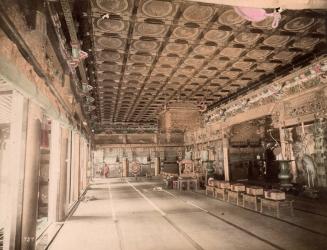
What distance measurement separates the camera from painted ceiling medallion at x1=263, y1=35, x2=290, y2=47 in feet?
24.9

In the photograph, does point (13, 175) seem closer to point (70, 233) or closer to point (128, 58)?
point (70, 233)

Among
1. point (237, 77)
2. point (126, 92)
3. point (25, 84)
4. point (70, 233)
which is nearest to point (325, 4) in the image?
point (25, 84)

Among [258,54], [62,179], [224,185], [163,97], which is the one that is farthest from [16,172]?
[163,97]

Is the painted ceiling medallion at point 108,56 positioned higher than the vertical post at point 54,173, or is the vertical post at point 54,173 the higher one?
the painted ceiling medallion at point 108,56

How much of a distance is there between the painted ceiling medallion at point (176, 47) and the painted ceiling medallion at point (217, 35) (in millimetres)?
815

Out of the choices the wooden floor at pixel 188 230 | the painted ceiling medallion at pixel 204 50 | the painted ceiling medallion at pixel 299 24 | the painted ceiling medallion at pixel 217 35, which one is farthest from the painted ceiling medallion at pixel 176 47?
the wooden floor at pixel 188 230

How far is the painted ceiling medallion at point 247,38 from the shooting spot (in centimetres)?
740

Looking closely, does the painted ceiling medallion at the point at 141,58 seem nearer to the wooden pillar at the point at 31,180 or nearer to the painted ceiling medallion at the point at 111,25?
the painted ceiling medallion at the point at 111,25

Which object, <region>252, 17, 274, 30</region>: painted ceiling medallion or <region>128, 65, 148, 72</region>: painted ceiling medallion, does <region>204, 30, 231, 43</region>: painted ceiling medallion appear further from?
<region>128, 65, 148, 72</region>: painted ceiling medallion

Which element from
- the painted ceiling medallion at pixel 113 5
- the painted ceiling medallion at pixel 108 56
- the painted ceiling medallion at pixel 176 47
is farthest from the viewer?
the painted ceiling medallion at pixel 108 56

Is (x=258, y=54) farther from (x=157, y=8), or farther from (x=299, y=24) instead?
(x=157, y=8)

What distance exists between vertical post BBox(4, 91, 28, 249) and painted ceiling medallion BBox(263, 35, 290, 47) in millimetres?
6924

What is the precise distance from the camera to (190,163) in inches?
597

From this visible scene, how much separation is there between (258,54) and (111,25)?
5.18m
